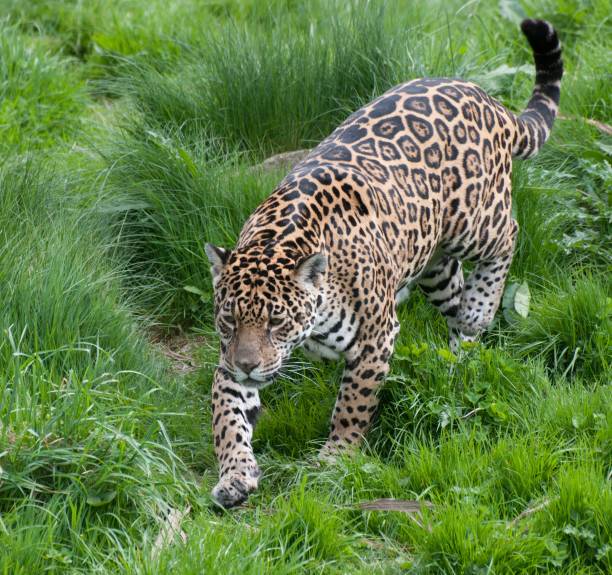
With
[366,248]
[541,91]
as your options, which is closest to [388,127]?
[366,248]

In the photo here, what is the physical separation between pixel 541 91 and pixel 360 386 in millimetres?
2799

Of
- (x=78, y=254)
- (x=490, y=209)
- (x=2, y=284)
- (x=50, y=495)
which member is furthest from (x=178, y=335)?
(x=50, y=495)

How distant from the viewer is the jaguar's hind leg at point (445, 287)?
7738 mm

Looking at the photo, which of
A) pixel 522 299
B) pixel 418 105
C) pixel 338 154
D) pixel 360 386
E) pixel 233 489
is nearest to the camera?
pixel 233 489

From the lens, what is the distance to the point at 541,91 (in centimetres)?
804

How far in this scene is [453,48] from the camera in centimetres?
973

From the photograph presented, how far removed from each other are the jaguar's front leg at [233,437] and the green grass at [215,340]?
109mm

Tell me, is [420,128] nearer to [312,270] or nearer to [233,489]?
[312,270]

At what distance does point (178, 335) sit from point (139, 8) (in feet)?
17.2

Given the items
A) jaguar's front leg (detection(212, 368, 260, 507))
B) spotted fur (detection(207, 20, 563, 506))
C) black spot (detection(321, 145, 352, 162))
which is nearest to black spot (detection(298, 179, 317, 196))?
spotted fur (detection(207, 20, 563, 506))

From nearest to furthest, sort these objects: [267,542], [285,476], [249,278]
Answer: [267,542] → [249,278] → [285,476]

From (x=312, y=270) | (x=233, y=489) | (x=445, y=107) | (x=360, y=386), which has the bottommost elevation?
(x=233, y=489)

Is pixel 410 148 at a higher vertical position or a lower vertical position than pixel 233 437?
higher

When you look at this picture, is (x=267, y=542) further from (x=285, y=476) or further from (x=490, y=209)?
(x=490, y=209)
